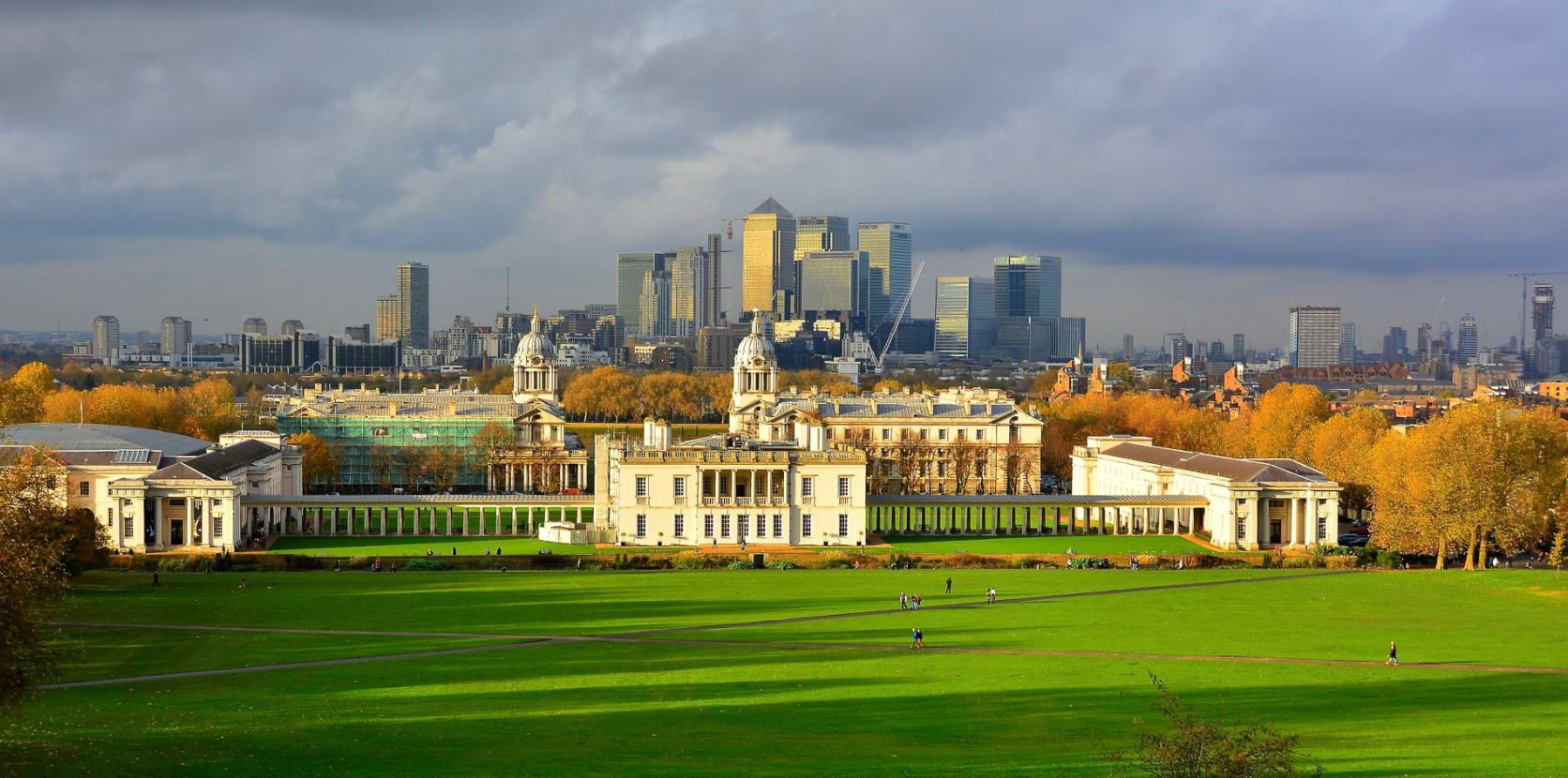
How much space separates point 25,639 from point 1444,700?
118ft

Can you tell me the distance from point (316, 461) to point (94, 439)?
90.2ft

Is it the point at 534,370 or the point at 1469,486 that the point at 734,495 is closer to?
the point at 1469,486

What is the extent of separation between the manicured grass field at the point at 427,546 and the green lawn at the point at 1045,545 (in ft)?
45.5

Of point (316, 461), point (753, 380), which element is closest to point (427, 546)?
point (316, 461)

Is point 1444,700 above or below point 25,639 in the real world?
below

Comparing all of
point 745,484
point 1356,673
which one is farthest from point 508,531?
point 1356,673

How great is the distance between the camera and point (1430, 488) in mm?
79625

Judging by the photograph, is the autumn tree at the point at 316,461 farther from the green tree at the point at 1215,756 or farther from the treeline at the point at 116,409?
the green tree at the point at 1215,756

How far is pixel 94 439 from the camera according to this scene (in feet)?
319

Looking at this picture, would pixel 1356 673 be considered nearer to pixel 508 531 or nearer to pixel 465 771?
pixel 465 771

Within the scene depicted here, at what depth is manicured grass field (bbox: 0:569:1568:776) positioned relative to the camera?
37312 mm

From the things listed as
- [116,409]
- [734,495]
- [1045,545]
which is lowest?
[1045,545]

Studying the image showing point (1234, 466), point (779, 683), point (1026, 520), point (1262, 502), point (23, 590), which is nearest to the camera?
point (23, 590)

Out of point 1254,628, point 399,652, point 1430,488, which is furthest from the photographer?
point 1430,488
